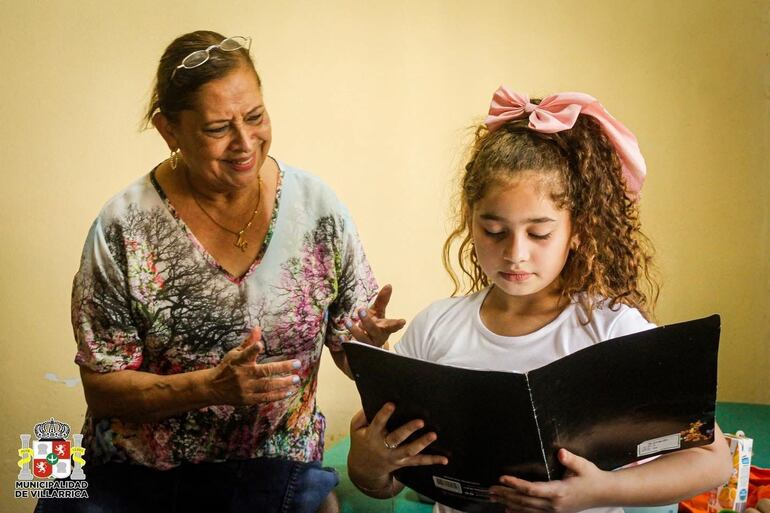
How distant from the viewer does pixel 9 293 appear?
7.46 ft

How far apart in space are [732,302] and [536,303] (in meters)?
1.80

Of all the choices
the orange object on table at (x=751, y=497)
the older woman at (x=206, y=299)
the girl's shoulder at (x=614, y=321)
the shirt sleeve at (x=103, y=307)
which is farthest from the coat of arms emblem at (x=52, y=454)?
the orange object on table at (x=751, y=497)

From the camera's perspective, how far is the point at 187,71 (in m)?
1.79

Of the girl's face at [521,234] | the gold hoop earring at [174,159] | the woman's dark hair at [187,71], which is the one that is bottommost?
the girl's face at [521,234]

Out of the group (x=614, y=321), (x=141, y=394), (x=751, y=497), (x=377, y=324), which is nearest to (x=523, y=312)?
(x=614, y=321)

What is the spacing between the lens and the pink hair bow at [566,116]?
1.58 m

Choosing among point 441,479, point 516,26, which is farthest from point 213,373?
point 516,26

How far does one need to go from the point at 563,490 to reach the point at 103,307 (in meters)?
1.05

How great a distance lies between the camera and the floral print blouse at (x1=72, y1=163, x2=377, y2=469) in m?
1.86

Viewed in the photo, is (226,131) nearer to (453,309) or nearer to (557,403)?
(453,309)

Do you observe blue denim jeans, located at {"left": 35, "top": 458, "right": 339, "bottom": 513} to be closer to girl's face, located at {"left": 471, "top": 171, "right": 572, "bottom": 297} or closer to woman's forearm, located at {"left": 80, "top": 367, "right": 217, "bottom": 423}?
woman's forearm, located at {"left": 80, "top": 367, "right": 217, "bottom": 423}

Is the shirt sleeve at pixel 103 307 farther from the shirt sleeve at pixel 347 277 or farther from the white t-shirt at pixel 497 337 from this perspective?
the white t-shirt at pixel 497 337

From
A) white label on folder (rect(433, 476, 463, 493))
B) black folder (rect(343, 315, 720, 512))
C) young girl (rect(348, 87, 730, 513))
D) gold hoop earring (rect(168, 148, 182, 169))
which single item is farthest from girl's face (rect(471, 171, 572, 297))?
gold hoop earring (rect(168, 148, 182, 169))

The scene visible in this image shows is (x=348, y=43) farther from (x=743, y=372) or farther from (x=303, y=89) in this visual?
(x=743, y=372)
